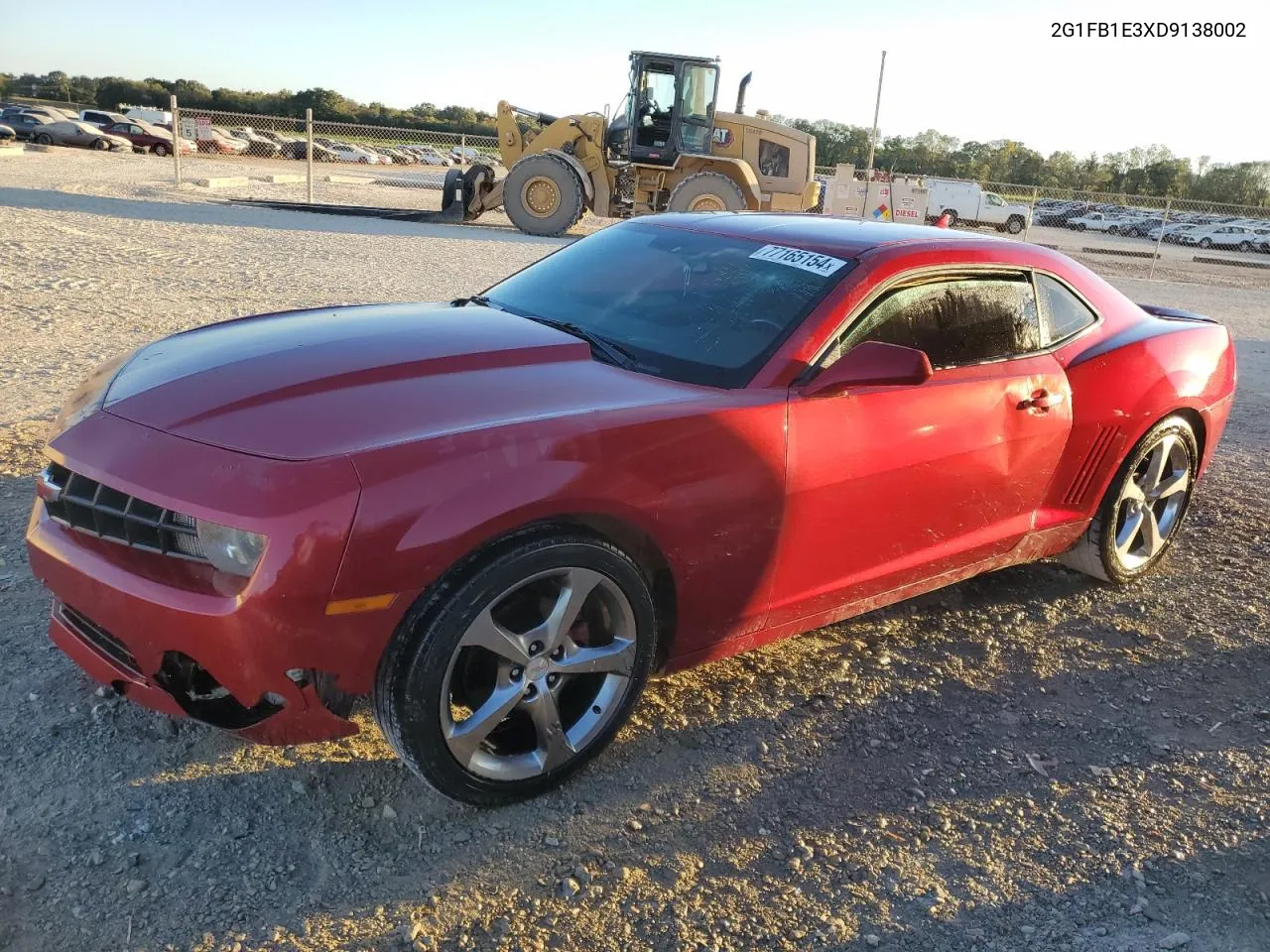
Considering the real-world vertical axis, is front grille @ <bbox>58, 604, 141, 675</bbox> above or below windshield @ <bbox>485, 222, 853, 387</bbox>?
below

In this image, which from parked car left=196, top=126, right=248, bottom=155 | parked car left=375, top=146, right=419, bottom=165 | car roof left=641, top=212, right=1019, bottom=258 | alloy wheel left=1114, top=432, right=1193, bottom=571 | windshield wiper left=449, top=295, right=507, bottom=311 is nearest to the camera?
car roof left=641, top=212, right=1019, bottom=258

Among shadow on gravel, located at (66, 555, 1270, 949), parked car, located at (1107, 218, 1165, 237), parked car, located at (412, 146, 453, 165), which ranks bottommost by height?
shadow on gravel, located at (66, 555, 1270, 949)

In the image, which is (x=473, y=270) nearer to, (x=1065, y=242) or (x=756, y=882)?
(x=756, y=882)

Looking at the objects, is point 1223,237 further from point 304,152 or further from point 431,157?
point 431,157

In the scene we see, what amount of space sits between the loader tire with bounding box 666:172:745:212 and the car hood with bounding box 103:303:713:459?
14482 mm

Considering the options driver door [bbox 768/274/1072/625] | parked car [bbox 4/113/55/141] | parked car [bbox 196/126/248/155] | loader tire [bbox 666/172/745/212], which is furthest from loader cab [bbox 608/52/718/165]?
parked car [bbox 4/113/55/141]

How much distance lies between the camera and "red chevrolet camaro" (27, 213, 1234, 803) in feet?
7.54

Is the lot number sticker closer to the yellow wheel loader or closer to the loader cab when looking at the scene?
the yellow wheel loader

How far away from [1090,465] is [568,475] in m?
2.48

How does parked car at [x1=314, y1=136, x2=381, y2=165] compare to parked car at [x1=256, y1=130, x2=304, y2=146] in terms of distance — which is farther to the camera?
parked car at [x1=314, y1=136, x2=381, y2=165]

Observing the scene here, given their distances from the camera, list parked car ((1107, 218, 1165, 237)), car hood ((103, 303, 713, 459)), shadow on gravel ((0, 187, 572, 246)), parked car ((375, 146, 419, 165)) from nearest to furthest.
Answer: car hood ((103, 303, 713, 459)) < shadow on gravel ((0, 187, 572, 246)) < parked car ((1107, 218, 1165, 237)) < parked car ((375, 146, 419, 165))

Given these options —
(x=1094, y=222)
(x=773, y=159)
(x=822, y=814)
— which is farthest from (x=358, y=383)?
(x=1094, y=222)

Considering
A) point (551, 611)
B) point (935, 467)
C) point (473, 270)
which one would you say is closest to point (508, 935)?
point (551, 611)

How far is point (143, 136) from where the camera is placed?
1657 inches
